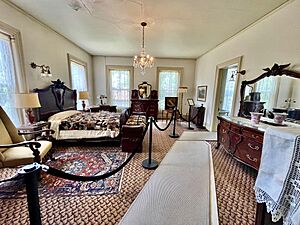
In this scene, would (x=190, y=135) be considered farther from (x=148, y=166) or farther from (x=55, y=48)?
(x=55, y=48)

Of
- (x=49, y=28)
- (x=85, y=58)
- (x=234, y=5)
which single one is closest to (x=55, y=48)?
(x=49, y=28)

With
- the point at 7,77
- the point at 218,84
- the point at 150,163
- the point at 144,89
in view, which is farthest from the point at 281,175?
the point at 144,89

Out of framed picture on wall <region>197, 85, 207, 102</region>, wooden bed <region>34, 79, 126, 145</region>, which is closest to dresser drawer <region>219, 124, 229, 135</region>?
wooden bed <region>34, 79, 126, 145</region>

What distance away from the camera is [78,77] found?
5.49 m

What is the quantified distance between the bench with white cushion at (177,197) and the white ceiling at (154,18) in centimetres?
278

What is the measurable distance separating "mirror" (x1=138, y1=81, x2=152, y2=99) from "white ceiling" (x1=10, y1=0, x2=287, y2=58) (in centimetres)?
274

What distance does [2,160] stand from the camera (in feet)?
6.40

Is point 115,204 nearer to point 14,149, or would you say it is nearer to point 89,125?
point 14,149

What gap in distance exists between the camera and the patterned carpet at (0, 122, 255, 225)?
1600mm

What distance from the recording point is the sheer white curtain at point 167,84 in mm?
7074

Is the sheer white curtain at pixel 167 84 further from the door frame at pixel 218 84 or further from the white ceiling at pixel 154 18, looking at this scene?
the white ceiling at pixel 154 18

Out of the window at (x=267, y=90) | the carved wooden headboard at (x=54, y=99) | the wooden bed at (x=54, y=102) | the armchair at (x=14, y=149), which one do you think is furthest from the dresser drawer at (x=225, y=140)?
the carved wooden headboard at (x=54, y=99)

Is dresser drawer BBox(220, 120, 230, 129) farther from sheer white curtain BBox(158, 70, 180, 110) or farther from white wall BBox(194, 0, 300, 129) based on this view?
sheer white curtain BBox(158, 70, 180, 110)

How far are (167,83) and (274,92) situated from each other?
4883 millimetres
